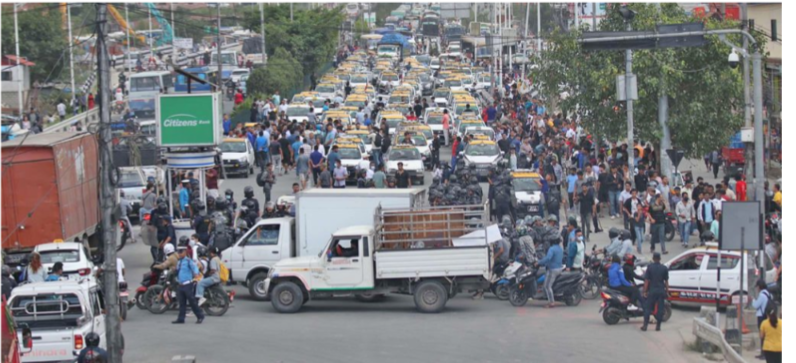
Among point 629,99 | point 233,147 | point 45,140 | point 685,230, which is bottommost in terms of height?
point 685,230

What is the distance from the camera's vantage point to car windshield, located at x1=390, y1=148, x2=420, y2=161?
38562 mm

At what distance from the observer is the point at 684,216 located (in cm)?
2723

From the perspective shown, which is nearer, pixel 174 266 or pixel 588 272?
pixel 174 266

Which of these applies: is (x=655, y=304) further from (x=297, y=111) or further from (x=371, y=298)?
(x=297, y=111)

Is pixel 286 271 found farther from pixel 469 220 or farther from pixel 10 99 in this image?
pixel 10 99

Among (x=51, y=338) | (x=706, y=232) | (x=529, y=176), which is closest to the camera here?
(x=51, y=338)

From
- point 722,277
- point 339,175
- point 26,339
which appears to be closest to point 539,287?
point 722,277

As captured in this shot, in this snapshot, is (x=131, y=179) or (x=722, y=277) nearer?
(x=722, y=277)

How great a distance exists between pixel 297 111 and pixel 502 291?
1185 inches

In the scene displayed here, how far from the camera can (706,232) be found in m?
25.0

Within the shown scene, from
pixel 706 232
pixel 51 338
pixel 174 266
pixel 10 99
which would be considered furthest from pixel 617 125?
pixel 10 99

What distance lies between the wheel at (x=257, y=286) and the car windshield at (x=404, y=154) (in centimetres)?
1549

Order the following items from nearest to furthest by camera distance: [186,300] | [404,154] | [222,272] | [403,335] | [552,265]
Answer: [403,335], [186,300], [552,265], [222,272], [404,154]

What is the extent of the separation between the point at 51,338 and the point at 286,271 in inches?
229
